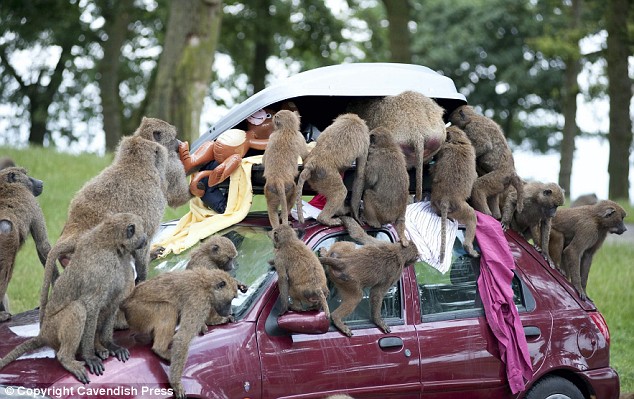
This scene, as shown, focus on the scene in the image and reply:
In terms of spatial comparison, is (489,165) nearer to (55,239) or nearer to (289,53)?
(55,239)

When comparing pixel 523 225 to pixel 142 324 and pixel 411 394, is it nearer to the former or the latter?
pixel 411 394

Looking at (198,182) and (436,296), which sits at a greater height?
(198,182)

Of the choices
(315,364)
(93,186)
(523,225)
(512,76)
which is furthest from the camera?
(512,76)

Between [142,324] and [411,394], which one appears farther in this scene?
[411,394]

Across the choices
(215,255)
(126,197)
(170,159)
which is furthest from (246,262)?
(170,159)

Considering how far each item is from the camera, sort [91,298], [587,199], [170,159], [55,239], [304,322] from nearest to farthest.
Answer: [91,298]
[304,322]
[170,159]
[587,199]
[55,239]

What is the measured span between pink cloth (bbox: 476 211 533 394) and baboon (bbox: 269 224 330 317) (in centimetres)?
131

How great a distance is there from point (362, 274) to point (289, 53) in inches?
1050

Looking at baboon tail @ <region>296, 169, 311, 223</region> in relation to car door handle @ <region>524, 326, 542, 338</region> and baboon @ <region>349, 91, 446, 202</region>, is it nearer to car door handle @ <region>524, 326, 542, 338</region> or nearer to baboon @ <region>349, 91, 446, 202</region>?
baboon @ <region>349, 91, 446, 202</region>

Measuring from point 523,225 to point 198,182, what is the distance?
2.70 meters

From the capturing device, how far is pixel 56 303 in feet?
16.9

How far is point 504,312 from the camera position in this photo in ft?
21.2

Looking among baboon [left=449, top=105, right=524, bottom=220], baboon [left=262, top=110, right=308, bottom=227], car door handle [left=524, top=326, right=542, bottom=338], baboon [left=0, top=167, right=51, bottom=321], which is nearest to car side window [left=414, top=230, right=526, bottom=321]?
car door handle [left=524, top=326, right=542, bottom=338]

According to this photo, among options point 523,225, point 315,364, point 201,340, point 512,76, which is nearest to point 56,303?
point 201,340
